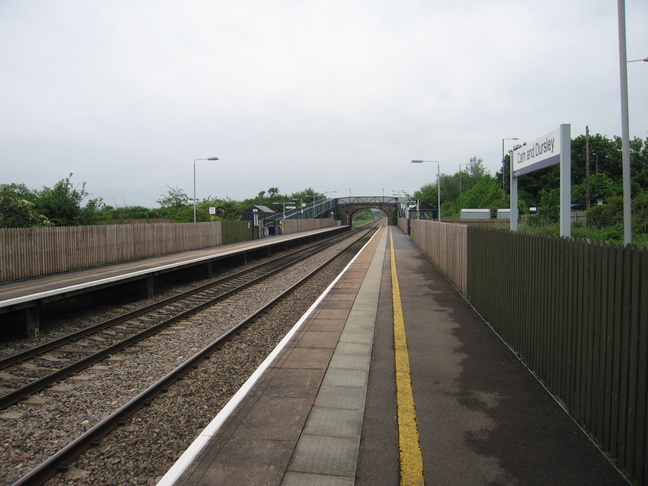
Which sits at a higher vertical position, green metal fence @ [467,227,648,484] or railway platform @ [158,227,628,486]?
green metal fence @ [467,227,648,484]

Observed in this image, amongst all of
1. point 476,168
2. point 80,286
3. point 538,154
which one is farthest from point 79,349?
point 476,168

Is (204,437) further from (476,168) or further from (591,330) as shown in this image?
(476,168)

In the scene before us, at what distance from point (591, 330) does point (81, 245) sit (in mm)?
19221

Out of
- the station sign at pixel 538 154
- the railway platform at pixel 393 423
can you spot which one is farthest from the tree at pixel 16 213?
the station sign at pixel 538 154

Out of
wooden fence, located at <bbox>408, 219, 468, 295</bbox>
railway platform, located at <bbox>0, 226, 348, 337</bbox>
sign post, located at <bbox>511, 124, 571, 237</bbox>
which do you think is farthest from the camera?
wooden fence, located at <bbox>408, 219, 468, 295</bbox>

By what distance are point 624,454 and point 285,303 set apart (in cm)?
902

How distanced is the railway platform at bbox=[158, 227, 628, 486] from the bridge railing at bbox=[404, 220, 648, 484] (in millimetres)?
224

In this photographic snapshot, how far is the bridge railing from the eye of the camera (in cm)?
301

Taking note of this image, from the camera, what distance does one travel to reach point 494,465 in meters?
3.39

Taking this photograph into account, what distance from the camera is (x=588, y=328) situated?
373 cm

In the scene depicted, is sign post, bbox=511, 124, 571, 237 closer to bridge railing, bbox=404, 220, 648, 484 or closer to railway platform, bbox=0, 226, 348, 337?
bridge railing, bbox=404, 220, 648, 484

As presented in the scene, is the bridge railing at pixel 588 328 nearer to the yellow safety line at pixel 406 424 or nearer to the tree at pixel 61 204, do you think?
the yellow safety line at pixel 406 424

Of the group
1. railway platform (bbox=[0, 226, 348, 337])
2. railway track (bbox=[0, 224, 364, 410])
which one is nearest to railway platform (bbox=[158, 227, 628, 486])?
railway track (bbox=[0, 224, 364, 410])

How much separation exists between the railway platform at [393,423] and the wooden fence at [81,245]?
1280cm
